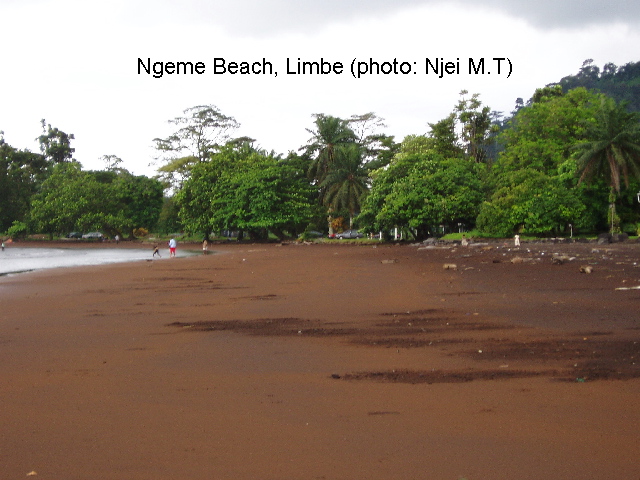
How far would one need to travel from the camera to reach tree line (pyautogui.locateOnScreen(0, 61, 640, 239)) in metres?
41.8

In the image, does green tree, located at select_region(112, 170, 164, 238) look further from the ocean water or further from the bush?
the ocean water

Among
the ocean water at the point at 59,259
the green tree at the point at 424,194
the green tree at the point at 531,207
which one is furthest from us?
the green tree at the point at 424,194

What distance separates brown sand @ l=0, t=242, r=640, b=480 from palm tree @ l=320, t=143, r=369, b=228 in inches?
1711

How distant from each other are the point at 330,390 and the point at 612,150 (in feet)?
124

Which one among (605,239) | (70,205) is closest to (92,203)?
(70,205)

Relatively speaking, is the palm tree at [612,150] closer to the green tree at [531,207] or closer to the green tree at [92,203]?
the green tree at [531,207]

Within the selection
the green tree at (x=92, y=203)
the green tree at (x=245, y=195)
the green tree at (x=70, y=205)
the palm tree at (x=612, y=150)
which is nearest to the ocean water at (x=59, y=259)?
the green tree at (x=245, y=195)

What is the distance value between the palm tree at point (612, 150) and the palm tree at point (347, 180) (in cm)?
1987

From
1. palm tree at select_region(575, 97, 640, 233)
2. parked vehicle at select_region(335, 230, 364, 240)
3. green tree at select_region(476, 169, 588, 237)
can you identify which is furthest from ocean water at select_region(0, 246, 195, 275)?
palm tree at select_region(575, 97, 640, 233)

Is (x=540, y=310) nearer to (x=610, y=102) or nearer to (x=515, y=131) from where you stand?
(x=610, y=102)

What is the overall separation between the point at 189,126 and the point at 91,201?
43.3 feet

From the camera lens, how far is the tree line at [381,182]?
1647 inches

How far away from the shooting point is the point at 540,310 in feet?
32.6

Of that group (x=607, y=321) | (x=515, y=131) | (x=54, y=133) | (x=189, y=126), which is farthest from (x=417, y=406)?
(x=54, y=133)
